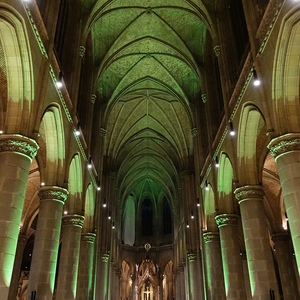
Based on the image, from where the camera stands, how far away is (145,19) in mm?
21250

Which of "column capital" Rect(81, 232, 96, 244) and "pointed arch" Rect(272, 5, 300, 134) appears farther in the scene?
"column capital" Rect(81, 232, 96, 244)

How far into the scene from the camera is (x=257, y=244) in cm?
1203

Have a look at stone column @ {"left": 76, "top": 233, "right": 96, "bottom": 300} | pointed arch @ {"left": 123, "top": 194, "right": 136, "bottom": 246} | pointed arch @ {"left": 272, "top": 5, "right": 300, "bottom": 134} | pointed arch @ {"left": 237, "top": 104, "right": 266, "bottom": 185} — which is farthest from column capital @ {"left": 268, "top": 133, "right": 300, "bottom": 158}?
pointed arch @ {"left": 123, "top": 194, "right": 136, "bottom": 246}

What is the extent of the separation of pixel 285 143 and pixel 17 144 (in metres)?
7.18

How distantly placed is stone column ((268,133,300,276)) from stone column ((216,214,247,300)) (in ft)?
22.3

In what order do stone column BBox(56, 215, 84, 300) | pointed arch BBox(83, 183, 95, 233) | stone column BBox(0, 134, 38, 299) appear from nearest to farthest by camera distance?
stone column BBox(0, 134, 38, 299), stone column BBox(56, 215, 84, 300), pointed arch BBox(83, 183, 95, 233)

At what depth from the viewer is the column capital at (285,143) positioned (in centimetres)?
947

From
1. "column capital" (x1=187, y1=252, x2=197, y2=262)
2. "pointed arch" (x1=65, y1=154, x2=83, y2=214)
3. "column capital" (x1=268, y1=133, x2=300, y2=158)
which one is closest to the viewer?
"column capital" (x1=268, y1=133, x2=300, y2=158)

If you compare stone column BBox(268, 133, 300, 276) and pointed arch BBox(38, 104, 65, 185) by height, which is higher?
pointed arch BBox(38, 104, 65, 185)

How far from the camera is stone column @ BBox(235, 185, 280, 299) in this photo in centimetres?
1140

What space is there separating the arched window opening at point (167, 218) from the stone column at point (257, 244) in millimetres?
32037

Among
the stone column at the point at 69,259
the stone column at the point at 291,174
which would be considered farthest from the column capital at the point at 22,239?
the stone column at the point at 291,174

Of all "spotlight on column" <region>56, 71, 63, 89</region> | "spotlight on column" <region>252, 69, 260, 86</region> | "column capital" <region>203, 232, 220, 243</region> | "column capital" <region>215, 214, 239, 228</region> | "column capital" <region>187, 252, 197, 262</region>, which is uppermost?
"spotlight on column" <region>56, 71, 63, 89</region>

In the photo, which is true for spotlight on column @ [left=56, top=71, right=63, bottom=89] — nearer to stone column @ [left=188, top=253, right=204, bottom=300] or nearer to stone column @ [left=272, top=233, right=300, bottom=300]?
stone column @ [left=272, top=233, right=300, bottom=300]
